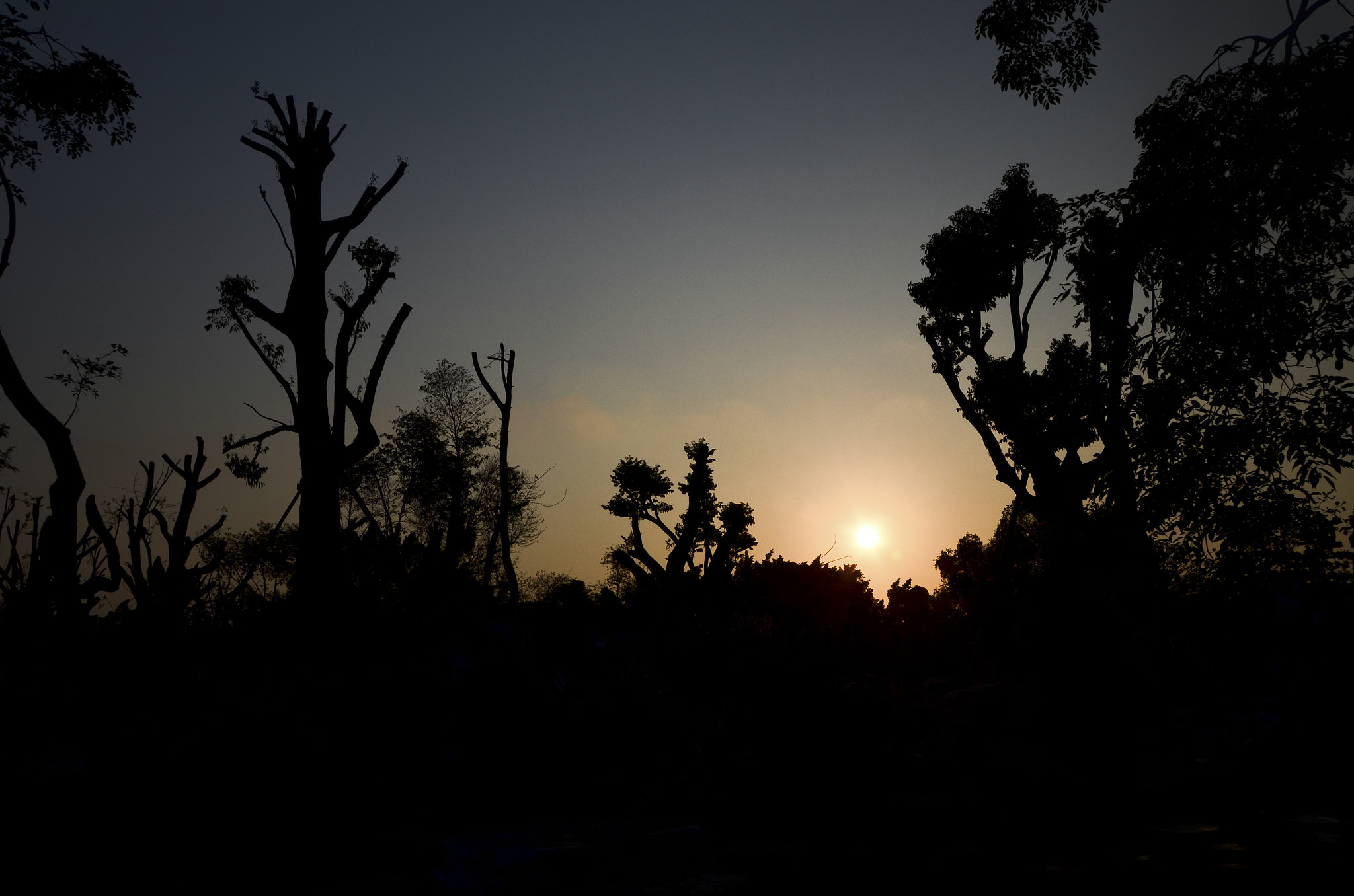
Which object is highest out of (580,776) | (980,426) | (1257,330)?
(980,426)

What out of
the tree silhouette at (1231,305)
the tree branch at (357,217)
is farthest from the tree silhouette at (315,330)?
the tree silhouette at (1231,305)

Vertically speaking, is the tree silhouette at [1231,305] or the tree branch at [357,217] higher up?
the tree branch at [357,217]

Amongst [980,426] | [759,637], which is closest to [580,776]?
[759,637]

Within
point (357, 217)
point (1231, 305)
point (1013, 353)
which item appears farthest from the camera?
point (1013, 353)

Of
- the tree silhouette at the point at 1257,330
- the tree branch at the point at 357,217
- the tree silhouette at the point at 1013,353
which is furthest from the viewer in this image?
the tree silhouette at the point at 1013,353

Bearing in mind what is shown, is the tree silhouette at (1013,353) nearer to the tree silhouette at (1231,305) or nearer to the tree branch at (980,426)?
the tree branch at (980,426)

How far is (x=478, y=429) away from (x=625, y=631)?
69.4 ft

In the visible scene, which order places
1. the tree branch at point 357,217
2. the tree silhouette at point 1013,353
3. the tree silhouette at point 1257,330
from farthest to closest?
the tree silhouette at point 1013,353 < the tree branch at point 357,217 < the tree silhouette at point 1257,330

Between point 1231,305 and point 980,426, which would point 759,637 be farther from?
point 980,426

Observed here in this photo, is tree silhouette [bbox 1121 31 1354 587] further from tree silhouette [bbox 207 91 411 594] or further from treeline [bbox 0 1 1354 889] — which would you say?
tree silhouette [bbox 207 91 411 594]

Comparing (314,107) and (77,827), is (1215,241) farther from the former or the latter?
(314,107)

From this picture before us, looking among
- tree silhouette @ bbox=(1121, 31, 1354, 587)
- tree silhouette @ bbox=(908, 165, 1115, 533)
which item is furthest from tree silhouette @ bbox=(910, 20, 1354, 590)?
tree silhouette @ bbox=(908, 165, 1115, 533)

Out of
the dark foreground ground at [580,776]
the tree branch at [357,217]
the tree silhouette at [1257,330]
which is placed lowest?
the dark foreground ground at [580,776]

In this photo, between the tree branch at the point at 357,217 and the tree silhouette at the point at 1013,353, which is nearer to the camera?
the tree branch at the point at 357,217
